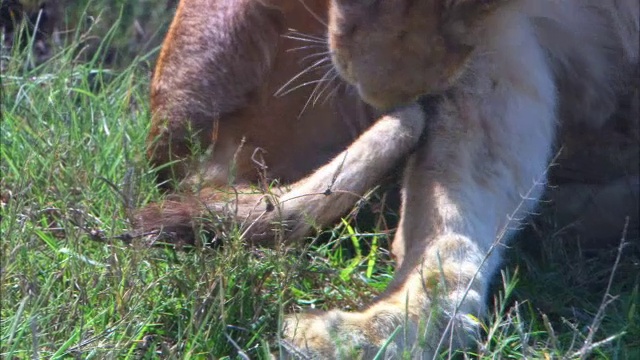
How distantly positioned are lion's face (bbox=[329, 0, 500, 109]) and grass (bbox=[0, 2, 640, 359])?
40 cm

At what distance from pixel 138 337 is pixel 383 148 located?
0.75 m

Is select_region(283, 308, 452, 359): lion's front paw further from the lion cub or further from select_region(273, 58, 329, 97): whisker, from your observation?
select_region(273, 58, 329, 97): whisker

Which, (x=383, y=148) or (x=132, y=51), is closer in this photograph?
(x=383, y=148)

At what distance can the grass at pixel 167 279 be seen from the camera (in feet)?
7.84

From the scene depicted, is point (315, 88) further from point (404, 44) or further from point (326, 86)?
point (404, 44)

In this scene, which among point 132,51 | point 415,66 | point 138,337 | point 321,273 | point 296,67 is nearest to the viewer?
point 138,337

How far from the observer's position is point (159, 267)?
2703 millimetres

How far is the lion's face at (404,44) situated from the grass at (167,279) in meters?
0.40

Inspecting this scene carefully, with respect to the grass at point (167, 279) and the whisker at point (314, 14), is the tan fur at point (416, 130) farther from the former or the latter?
the grass at point (167, 279)

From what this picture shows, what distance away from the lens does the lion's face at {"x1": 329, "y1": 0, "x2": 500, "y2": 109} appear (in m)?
2.54

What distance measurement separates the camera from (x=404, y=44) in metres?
2.55

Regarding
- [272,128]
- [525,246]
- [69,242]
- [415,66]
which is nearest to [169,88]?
[272,128]

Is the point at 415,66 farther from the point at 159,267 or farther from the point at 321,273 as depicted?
the point at 159,267

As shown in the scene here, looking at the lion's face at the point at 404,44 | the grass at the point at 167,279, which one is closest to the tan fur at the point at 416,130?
the lion's face at the point at 404,44
